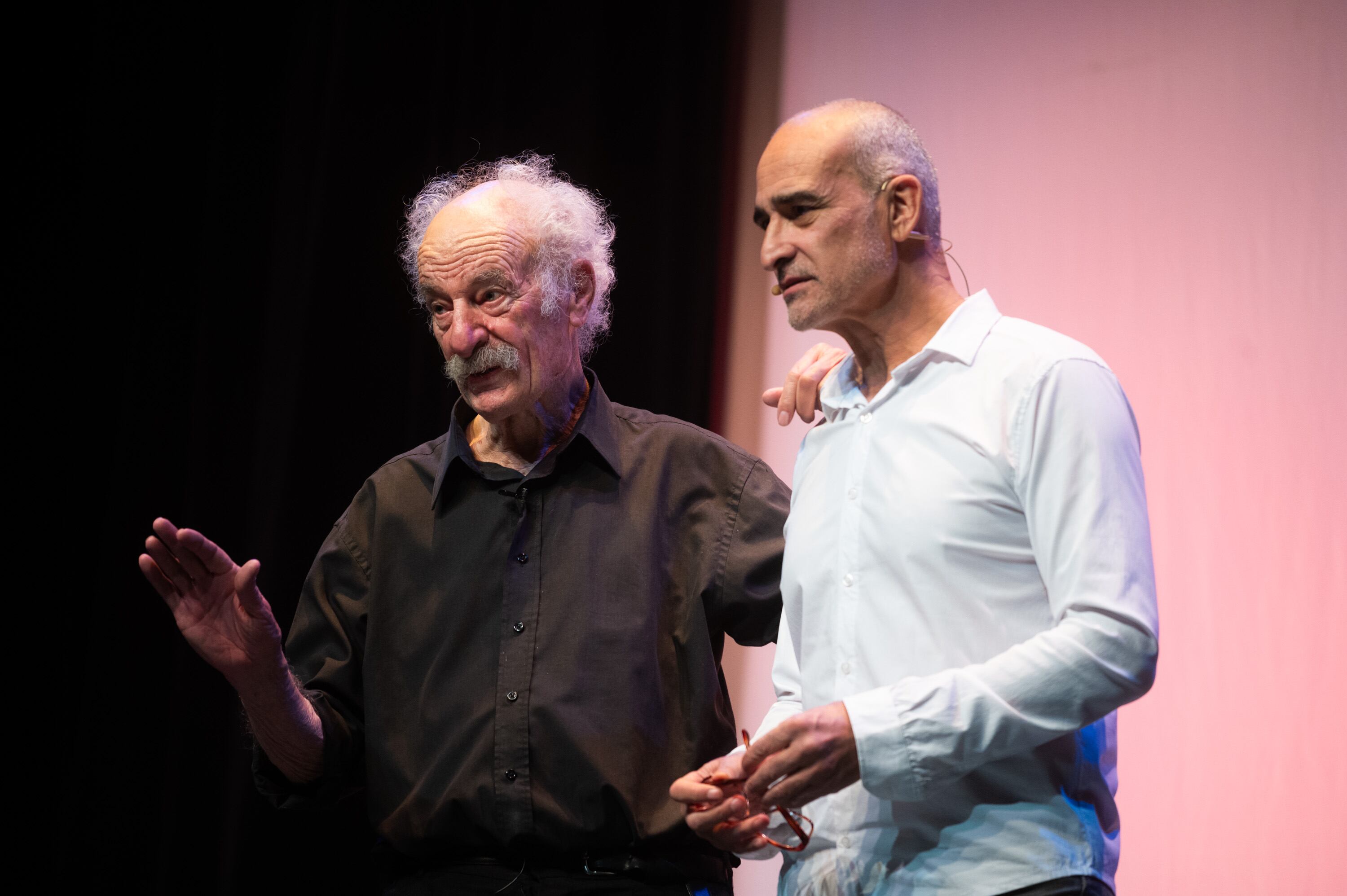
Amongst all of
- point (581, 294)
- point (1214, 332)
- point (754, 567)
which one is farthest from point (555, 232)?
point (1214, 332)

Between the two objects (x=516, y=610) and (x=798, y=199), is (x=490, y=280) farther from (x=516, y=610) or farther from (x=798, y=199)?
(x=798, y=199)

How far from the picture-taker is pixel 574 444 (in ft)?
7.13

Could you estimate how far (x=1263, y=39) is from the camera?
95.6 inches

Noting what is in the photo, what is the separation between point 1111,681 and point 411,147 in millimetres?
2376

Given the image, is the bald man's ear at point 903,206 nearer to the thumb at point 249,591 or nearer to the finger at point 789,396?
the finger at point 789,396

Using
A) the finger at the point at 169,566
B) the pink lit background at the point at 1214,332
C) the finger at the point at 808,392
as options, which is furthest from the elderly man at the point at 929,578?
the pink lit background at the point at 1214,332

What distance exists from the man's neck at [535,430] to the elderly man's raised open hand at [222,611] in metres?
0.52

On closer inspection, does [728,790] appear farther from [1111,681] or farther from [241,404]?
[241,404]

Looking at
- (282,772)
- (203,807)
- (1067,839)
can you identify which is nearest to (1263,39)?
(1067,839)

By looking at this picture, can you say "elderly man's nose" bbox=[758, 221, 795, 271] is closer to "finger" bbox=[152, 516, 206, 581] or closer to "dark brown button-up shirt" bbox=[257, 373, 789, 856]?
"dark brown button-up shirt" bbox=[257, 373, 789, 856]

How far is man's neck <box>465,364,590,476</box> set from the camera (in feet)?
7.18

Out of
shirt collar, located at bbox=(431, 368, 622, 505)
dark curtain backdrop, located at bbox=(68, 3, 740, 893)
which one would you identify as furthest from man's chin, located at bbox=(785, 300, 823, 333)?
dark curtain backdrop, located at bbox=(68, 3, 740, 893)

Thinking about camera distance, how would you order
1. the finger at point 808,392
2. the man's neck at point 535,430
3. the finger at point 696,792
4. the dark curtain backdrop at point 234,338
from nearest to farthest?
the finger at point 696,792, the finger at point 808,392, the man's neck at point 535,430, the dark curtain backdrop at point 234,338

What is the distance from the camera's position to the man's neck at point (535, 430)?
7.18 feet
